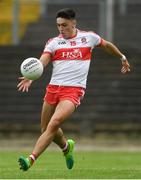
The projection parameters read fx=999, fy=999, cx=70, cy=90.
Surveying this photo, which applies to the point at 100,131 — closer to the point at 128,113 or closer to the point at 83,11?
the point at 128,113

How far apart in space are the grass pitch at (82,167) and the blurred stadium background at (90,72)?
5674 mm

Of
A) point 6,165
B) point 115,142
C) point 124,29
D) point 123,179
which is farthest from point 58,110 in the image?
point 124,29

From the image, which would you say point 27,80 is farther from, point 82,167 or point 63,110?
point 82,167

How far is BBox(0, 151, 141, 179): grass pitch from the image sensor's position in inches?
575

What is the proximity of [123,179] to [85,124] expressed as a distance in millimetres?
16082

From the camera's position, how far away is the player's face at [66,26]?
15.4 m

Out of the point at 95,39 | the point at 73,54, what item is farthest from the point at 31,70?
the point at 95,39

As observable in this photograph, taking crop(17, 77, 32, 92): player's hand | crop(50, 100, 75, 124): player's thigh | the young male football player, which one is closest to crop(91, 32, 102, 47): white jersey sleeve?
the young male football player

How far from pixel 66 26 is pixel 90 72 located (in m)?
15.9

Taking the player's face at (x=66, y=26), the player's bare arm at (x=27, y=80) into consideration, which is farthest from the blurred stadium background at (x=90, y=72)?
the player's bare arm at (x=27, y=80)

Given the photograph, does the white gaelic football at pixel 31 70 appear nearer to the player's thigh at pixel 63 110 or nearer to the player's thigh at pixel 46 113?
the player's thigh at pixel 63 110

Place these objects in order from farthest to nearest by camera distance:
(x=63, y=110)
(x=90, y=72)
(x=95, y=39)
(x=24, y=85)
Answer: (x=90, y=72), (x=95, y=39), (x=63, y=110), (x=24, y=85)

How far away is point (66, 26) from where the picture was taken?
15414 millimetres

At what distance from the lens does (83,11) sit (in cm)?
3266
